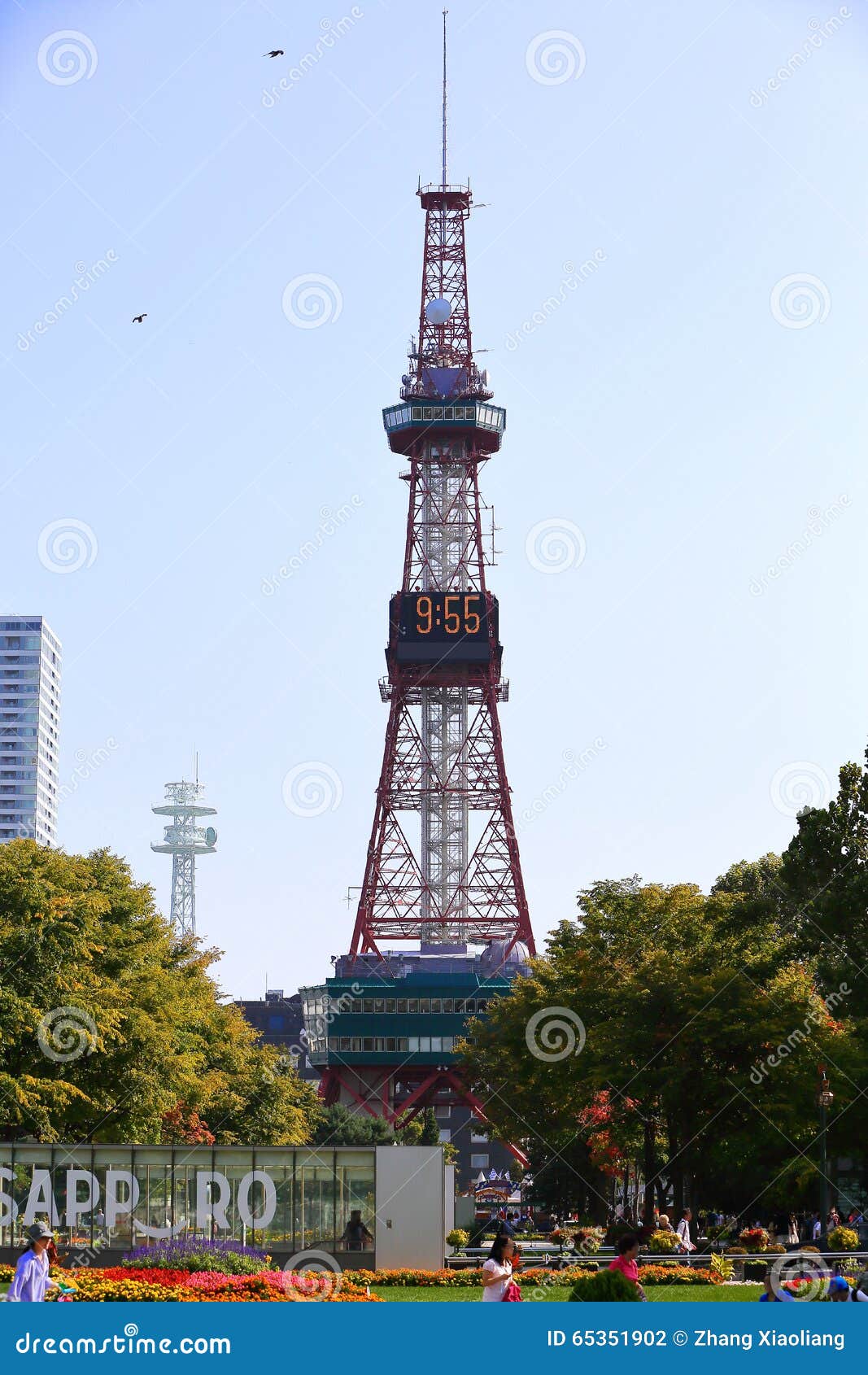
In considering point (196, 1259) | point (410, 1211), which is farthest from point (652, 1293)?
point (410, 1211)

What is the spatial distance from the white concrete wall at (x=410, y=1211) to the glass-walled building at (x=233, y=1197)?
3 centimetres

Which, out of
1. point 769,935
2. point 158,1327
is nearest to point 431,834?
point 769,935

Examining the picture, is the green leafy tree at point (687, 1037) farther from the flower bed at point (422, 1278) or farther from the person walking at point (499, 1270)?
the person walking at point (499, 1270)

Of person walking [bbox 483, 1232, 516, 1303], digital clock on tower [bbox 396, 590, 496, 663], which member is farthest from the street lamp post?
digital clock on tower [bbox 396, 590, 496, 663]

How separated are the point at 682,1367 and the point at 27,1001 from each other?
137ft

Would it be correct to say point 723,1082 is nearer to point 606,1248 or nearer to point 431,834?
point 606,1248

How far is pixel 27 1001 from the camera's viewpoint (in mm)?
60688

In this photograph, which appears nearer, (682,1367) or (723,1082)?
(682,1367)

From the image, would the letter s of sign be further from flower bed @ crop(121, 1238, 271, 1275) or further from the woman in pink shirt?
the woman in pink shirt

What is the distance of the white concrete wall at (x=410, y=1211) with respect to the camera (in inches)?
2031

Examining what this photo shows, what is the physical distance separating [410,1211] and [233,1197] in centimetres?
550

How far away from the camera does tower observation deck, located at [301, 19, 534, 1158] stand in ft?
447

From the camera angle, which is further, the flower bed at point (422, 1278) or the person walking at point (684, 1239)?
the person walking at point (684, 1239)

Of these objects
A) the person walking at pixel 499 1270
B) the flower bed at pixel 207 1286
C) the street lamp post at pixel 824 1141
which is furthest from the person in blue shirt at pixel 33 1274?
the street lamp post at pixel 824 1141
